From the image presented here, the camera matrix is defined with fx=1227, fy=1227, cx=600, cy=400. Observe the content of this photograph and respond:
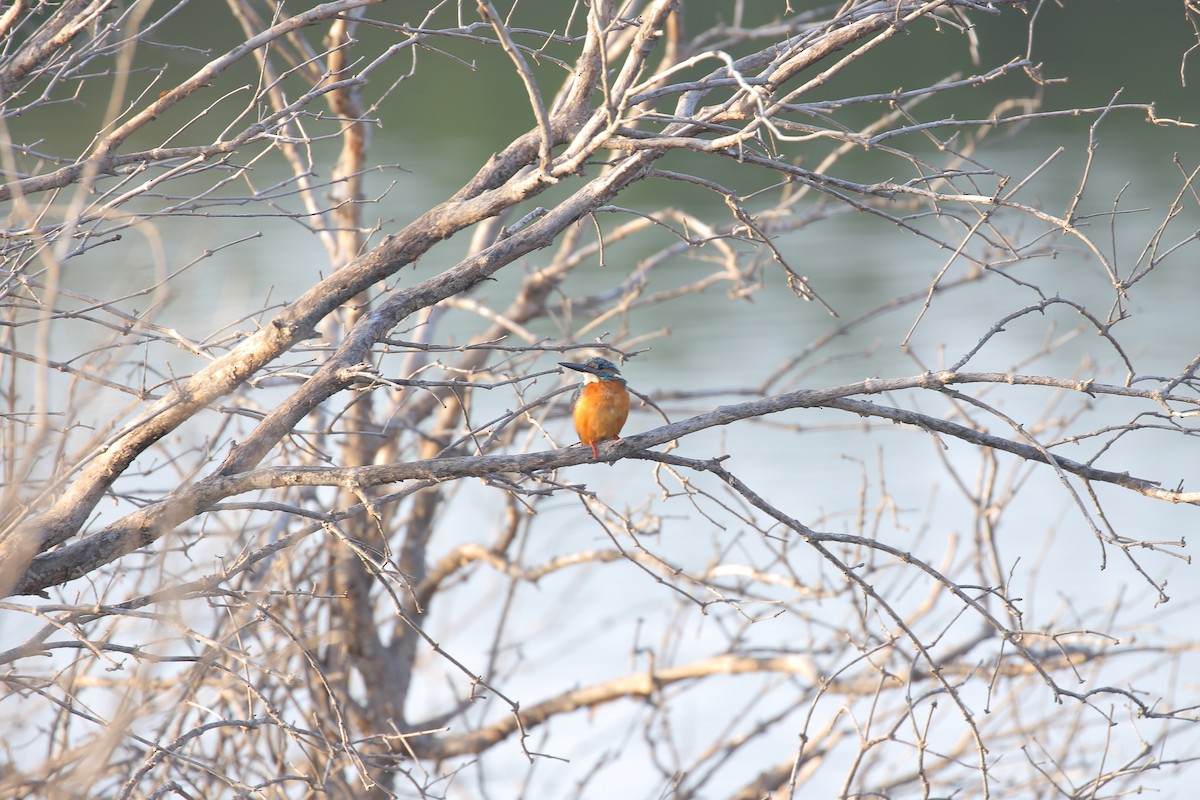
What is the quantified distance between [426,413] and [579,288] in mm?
7098

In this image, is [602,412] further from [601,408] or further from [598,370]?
[598,370]

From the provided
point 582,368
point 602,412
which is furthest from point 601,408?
point 582,368

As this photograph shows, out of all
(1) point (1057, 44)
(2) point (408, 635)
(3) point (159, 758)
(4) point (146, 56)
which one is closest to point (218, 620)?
(2) point (408, 635)

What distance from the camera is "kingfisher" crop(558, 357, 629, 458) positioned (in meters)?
3.47

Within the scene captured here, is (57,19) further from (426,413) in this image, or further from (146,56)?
(146,56)

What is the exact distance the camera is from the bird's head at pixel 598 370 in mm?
3553

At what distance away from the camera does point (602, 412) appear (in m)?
3.47

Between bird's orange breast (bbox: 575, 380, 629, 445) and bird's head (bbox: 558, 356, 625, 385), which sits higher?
bird's head (bbox: 558, 356, 625, 385)

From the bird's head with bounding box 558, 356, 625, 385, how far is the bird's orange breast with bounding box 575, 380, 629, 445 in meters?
0.05

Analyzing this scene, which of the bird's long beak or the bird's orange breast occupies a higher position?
the bird's long beak

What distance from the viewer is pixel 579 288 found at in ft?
40.5

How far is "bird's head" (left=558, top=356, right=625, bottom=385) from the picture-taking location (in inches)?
140

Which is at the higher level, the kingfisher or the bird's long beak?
the bird's long beak

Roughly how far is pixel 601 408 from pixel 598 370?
10.1 inches
